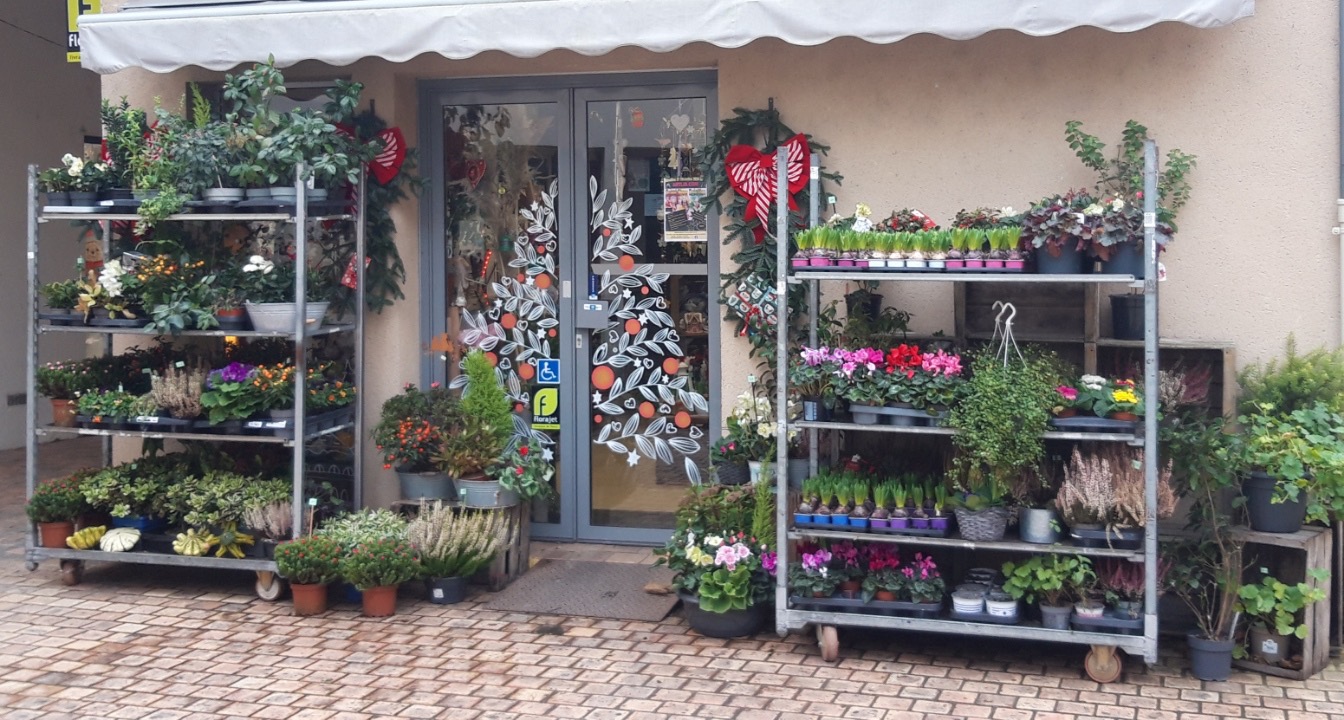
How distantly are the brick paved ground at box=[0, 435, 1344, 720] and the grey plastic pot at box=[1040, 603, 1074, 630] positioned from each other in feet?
0.78

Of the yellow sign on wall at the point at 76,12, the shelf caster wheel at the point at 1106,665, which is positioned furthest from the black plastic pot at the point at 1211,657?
the yellow sign on wall at the point at 76,12

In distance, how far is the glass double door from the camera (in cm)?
745

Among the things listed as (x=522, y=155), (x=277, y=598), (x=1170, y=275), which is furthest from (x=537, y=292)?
(x=1170, y=275)

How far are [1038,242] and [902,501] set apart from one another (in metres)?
1.27

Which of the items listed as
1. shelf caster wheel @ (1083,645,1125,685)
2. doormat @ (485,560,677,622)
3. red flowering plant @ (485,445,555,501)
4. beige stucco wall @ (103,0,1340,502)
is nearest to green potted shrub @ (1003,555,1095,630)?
shelf caster wheel @ (1083,645,1125,685)

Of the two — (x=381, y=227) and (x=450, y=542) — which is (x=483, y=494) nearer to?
(x=450, y=542)

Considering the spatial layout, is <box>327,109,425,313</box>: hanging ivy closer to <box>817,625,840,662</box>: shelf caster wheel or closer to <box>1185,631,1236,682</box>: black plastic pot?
<box>817,625,840,662</box>: shelf caster wheel

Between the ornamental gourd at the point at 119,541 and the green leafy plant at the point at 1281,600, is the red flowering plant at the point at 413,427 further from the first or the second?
the green leafy plant at the point at 1281,600

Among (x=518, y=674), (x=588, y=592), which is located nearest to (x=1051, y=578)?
(x=518, y=674)

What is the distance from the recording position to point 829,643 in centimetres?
577

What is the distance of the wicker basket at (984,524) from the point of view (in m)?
5.59

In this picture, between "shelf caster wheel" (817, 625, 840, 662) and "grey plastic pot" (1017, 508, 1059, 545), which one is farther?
"shelf caster wheel" (817, 625, 840, 662)

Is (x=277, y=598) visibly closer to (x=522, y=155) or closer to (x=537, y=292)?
Result: (x=537, y=292)

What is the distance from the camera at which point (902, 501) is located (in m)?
5.76
